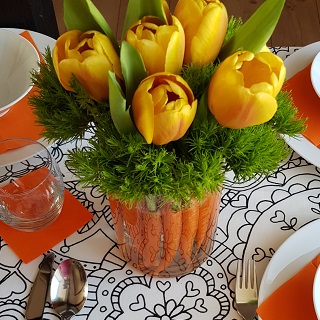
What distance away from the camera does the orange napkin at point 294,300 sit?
20.6 inches

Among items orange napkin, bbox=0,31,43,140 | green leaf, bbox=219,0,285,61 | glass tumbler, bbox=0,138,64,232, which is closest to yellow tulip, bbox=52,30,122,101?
green leaf, bbox=219,0,285,61

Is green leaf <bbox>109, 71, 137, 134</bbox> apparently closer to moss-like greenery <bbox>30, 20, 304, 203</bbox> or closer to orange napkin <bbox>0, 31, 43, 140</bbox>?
moss-like greenery <bbox>30, 20, 304, 203</bbox>

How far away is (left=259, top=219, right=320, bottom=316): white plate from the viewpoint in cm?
55

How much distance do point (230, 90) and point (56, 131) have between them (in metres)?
0.18

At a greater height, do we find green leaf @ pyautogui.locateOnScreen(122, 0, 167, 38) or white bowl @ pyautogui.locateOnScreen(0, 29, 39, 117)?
white bowl @ pyautogui.locateOnScreen(0, 29, 39, 117)

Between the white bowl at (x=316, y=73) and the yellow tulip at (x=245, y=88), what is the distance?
0.36 meters

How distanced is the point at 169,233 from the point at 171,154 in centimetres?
12

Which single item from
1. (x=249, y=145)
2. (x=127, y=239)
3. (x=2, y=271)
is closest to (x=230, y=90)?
(x=249, y=145)

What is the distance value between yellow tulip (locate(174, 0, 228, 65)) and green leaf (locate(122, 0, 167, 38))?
2 cm

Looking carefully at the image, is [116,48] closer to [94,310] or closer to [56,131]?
[56,131]

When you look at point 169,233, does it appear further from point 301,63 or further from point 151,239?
point 301,63

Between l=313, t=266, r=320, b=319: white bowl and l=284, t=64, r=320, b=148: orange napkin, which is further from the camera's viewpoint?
l=284, t=64, r=320, b=148: orange napkin

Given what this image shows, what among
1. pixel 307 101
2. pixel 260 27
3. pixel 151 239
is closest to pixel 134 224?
pixel 151 239

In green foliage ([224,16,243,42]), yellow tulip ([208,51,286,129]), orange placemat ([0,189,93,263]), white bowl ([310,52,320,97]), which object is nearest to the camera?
yellow tulip ([208,51,286,129])
